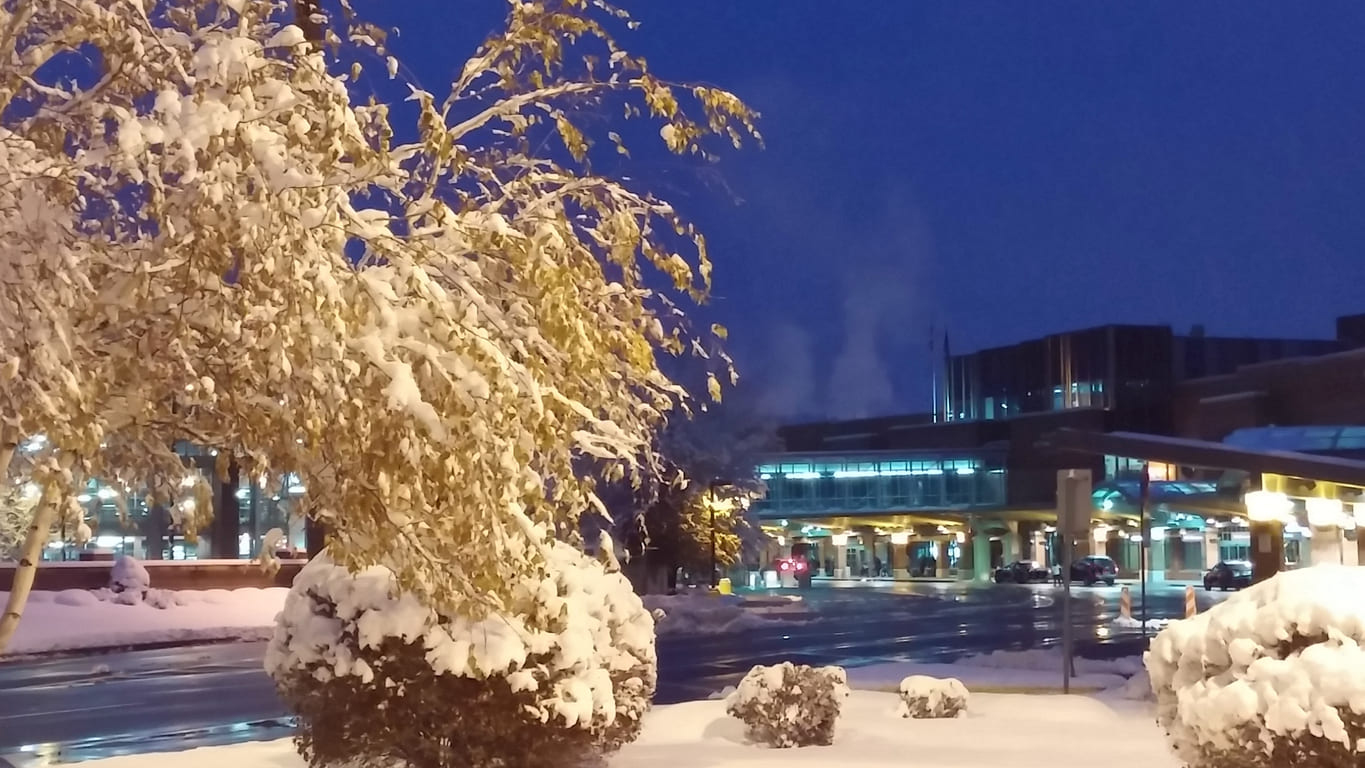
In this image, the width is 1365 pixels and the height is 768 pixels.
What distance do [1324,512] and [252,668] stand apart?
59.8 feet

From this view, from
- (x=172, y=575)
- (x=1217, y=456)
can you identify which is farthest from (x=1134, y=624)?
(x=172, y=575)

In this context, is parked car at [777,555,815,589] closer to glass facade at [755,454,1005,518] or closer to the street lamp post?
glass facade at [755,454,1005,518]

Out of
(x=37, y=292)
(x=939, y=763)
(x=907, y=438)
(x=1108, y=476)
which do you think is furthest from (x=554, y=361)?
(x=907, y=438)

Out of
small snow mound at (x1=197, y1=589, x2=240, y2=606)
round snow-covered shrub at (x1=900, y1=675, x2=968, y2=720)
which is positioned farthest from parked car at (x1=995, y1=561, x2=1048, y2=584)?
round snow-covered shrub at (x1=900, y1=675, x2=968, y2=720)

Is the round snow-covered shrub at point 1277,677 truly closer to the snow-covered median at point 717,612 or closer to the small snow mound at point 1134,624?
the small snow mound at point 1134,624

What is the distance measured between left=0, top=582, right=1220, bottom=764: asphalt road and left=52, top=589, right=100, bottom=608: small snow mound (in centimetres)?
495

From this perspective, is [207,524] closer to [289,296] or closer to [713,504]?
[289,296]

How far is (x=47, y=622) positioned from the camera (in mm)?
32188

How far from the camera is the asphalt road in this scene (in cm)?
1714

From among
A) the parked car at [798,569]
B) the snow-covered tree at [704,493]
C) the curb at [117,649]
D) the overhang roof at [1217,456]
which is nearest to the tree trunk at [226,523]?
the curb at [117,649]

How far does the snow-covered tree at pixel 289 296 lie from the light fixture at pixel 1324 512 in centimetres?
2076

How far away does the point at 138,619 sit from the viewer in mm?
34406

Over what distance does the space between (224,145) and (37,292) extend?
0.93 meters

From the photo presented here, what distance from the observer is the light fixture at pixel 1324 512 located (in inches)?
988
